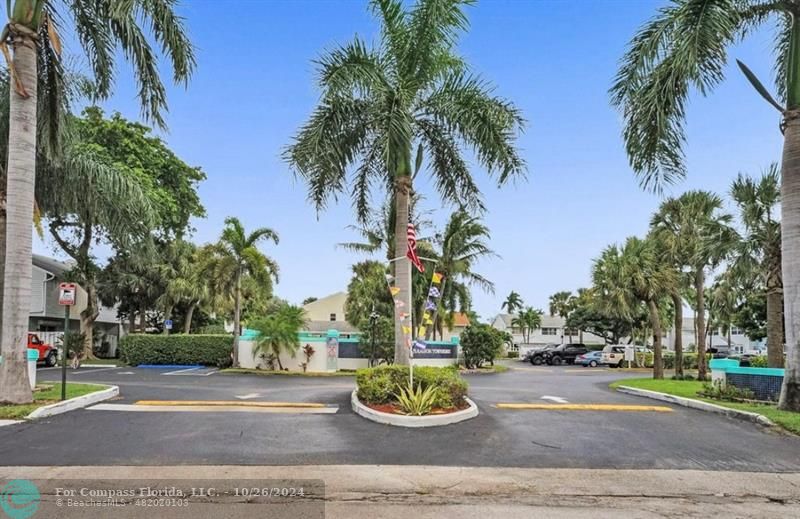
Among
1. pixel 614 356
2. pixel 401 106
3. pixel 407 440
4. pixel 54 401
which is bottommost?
pixel 614 356

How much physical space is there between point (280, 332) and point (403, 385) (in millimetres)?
14511

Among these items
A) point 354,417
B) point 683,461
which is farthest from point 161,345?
point 683,461

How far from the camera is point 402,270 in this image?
42.4 feet

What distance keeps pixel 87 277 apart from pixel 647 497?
99.7 feet

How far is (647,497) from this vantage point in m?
6.12

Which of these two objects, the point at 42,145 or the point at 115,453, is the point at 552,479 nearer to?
the point at 115,453

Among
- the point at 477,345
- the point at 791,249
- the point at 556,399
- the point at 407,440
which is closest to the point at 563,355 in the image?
the point at 477,345

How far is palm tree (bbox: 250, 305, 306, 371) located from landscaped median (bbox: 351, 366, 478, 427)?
13221 millimetres

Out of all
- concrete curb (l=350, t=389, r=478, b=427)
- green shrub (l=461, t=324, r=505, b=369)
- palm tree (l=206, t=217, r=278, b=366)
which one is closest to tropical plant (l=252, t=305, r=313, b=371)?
palm tree (l=206, t=217, r=278, b=366)

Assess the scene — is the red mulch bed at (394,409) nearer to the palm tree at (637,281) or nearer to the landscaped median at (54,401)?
the landscaped median at (54,401)

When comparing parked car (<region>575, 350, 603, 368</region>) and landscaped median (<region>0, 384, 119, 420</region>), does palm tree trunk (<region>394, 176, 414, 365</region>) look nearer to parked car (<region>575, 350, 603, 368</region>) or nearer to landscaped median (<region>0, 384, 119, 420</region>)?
landscaped median (<region>0, 384, 119, 420</region>)

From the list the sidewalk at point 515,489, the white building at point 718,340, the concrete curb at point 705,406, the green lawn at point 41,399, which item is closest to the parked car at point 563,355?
the concrete curb at point 705,406

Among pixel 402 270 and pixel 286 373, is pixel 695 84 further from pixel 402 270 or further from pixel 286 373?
pixel 286 373

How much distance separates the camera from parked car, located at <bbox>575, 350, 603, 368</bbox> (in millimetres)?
40344
